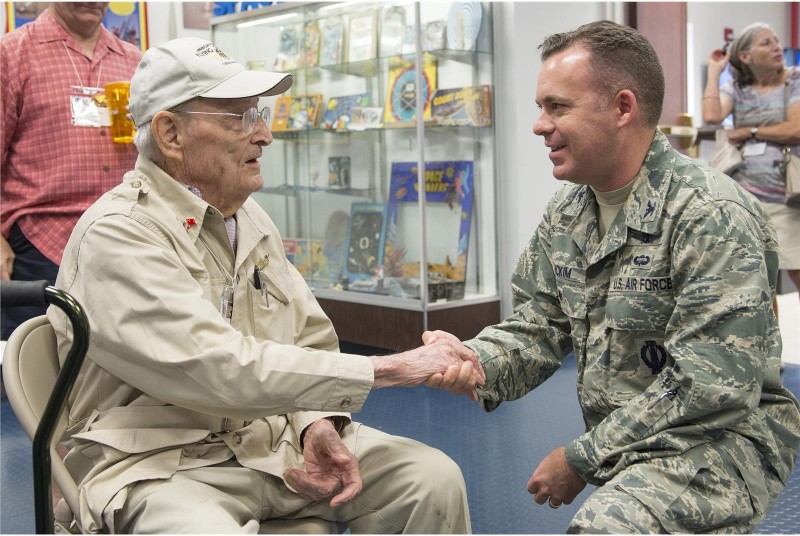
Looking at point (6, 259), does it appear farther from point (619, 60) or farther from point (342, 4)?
point (342, 4)

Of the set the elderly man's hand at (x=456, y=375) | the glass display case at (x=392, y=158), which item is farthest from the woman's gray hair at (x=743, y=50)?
the elderly man's hand at (x=456, y=375)

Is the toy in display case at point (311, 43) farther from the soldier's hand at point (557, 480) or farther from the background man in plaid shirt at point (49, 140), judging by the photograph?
the soldier's hand at point (557, 480)

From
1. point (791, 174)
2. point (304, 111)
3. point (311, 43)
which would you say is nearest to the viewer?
point (791, 174)

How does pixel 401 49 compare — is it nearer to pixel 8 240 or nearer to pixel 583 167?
pixel 8 240

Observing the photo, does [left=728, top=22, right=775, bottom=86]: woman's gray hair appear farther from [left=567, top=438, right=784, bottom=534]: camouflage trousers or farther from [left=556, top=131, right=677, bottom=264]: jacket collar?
[left=567, top=438, right=784, bottom=534]: camouflage trousers

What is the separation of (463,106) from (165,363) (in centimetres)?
389

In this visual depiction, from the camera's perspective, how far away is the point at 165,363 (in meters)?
1.49

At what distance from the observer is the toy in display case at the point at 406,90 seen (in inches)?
198

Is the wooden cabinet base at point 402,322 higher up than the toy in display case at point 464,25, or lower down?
lower down

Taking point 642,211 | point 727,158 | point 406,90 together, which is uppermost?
point 406,90

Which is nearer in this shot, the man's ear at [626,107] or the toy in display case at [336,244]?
the man's ear at [626,107]

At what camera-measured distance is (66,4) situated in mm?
3066

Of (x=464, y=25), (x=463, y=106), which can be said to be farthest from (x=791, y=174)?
(x=464, y=25)

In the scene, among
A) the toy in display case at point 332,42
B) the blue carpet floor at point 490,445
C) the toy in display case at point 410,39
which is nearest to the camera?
the blue carpet floor at point 490,445
